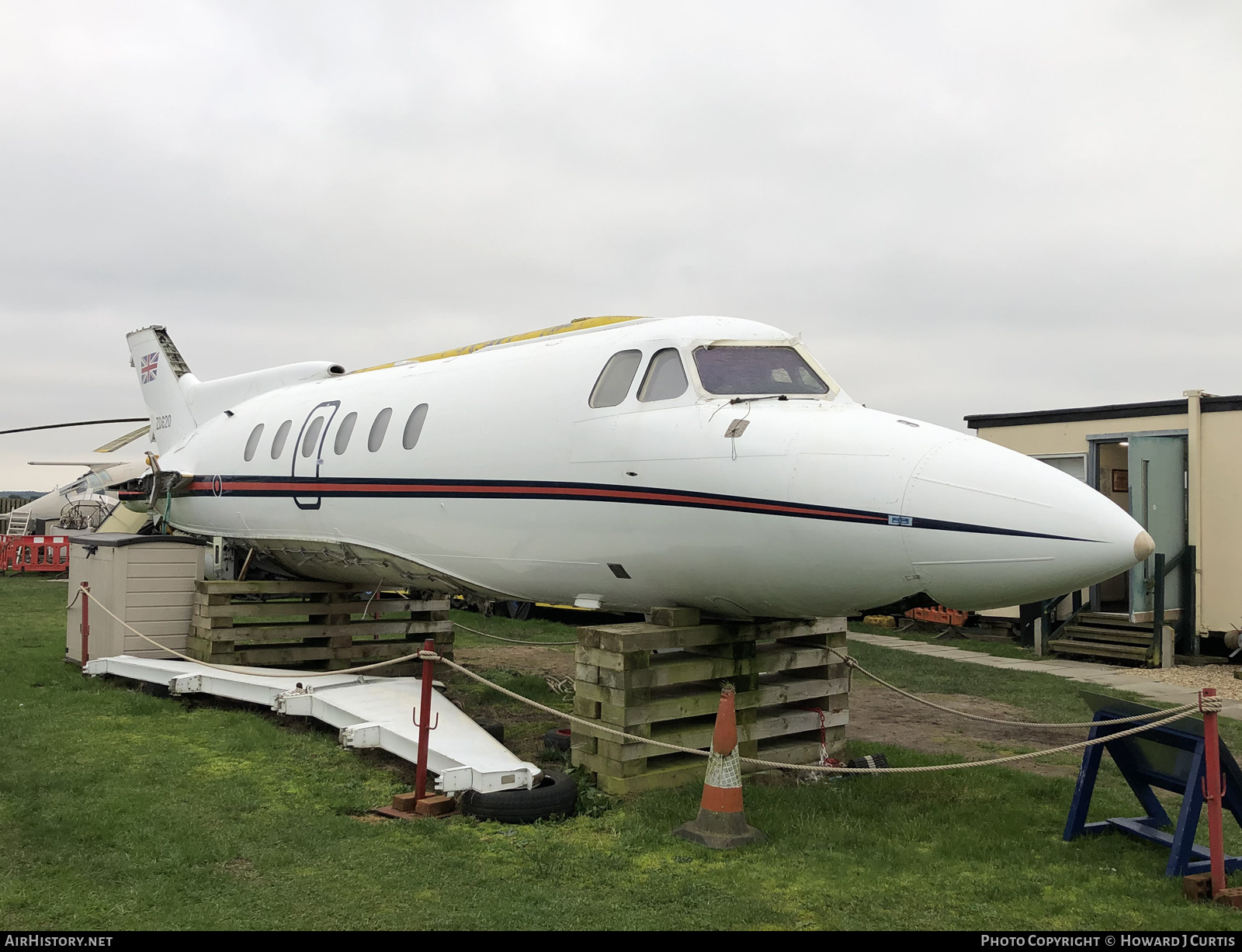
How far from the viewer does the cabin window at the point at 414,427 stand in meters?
9.13

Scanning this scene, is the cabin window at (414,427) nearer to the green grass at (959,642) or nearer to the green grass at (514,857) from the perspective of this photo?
the green grass at (514,857)

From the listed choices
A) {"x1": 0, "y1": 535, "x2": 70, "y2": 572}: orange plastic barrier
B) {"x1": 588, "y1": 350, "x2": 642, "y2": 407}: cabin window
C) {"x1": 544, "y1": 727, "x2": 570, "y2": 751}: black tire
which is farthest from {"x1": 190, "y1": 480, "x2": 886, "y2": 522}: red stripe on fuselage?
{"x1": 0, "y1": 535, "x2": 70, "y2": 572}: orange plastic barrier

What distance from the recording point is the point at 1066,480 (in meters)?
6.05

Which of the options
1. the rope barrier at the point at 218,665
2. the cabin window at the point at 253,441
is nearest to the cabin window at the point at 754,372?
the rope barrier at the point at 218,665

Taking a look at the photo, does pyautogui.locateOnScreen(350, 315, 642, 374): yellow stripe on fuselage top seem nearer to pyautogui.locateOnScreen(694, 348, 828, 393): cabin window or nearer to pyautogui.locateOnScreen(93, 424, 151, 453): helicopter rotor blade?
pyautogui.locateOnScreen(694, 348, 828, 393): cabin window

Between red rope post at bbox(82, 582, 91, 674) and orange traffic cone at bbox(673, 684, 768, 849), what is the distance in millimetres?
8713

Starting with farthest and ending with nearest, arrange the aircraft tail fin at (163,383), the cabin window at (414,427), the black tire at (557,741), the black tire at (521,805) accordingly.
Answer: the aircraft tail fin at (163,383) → the cabin window at (414,427) → the black tire at (557,741) → the black tire at (521,805)

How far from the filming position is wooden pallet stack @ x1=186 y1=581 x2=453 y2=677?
455 inches

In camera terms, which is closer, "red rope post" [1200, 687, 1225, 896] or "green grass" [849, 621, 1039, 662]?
"red rope post" [1200, 687, 1225, 896]

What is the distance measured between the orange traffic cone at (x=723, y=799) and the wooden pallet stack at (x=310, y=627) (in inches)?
255

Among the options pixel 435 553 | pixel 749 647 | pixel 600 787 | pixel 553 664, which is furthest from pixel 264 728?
pixel 553 664

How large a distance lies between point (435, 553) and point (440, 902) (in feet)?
13.5

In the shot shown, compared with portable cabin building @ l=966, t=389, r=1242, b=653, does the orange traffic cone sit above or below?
A: below
